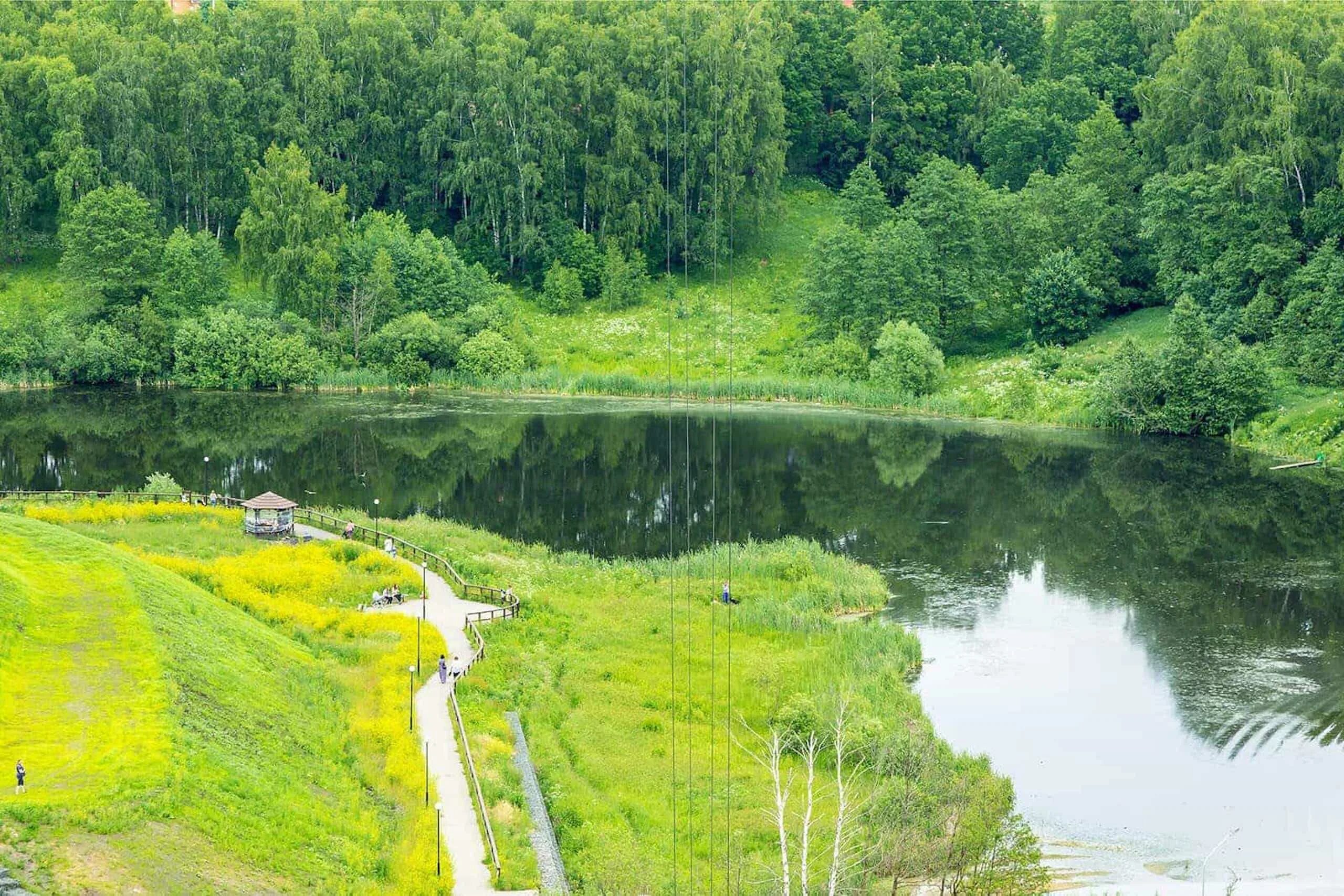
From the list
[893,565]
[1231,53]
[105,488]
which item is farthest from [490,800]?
[1231,53]

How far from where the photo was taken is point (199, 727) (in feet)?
120

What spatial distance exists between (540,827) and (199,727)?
8.88 metres

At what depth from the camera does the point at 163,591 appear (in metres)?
45.2

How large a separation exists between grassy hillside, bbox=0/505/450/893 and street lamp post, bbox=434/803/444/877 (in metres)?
0.15

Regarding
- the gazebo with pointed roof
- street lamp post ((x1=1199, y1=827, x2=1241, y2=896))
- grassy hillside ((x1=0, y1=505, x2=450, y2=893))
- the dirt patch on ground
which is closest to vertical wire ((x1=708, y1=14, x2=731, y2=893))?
grassy hillside ((x1=0, y1=505, x2=450, y2=893))

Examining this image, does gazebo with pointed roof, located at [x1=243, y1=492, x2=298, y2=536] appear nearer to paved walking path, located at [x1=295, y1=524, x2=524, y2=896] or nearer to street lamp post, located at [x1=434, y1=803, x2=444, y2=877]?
paved walking path, located at [x1=295, y1=524, x2=524, y2=896]

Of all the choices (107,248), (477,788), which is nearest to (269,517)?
(477,788)

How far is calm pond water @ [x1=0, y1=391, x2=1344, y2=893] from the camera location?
127 feet

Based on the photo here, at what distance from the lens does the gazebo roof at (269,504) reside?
59.0 metres

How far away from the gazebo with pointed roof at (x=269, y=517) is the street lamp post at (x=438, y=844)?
1091 inches

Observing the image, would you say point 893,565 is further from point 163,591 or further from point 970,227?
point 970,227

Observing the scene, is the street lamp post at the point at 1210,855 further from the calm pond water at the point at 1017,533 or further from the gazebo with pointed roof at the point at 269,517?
the gazebo with pointed roof at the point at 269,517

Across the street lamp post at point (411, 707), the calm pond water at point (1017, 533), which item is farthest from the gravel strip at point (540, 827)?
the calm pond water at point (1017, 533)

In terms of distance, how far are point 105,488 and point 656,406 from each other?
36.5m
